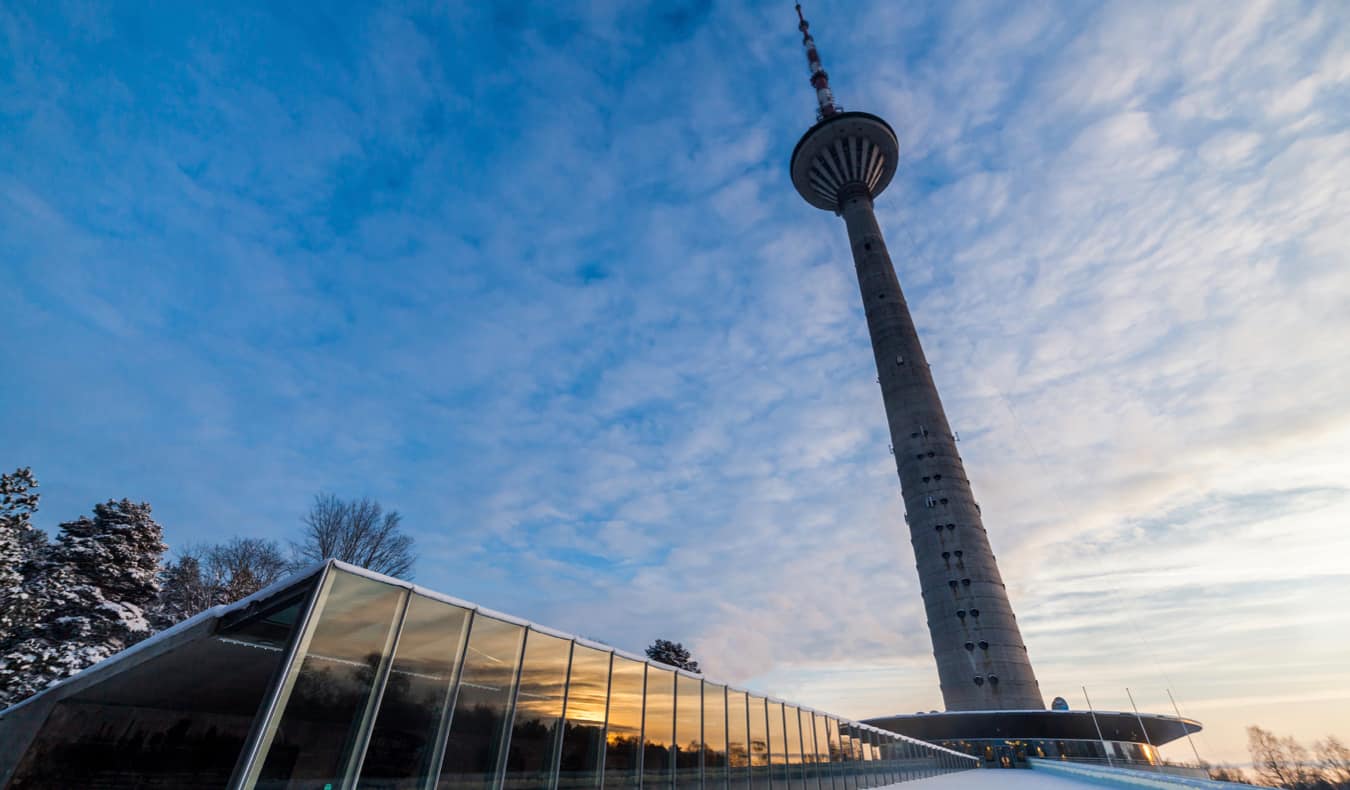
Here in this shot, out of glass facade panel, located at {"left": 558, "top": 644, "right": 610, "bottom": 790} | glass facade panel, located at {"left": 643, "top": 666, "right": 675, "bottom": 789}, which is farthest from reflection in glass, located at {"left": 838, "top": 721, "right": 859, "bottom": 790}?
glass facade panel, located at {"left": 558, "top": 644, "right": 610, "bottom": 790}

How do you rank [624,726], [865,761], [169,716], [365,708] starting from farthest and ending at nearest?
[865,761]
[624,726]
[169,716]
[365,708]

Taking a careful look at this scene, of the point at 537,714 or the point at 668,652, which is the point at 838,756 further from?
the point at 668,652

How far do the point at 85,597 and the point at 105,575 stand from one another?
2085 mm

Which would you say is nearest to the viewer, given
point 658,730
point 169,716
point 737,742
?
point 169,716

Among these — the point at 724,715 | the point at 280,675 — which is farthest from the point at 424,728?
the point at 724,715

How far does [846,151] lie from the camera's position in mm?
66125

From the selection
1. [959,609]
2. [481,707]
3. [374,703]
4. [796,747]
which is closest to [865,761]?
[796,747]

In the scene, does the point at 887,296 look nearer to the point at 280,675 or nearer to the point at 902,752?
the point at 902,752

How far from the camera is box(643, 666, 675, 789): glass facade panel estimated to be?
11430 mm

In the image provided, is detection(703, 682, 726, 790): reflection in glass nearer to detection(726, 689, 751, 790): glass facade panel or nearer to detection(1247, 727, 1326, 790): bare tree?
detection(726, 689, 751, 790): glass facade panel

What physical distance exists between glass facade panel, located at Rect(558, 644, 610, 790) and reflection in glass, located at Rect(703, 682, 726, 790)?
368cm

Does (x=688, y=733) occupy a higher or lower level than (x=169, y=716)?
Result: higher

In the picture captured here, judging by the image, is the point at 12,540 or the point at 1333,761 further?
the point at 1333,761

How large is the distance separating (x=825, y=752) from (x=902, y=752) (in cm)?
883
